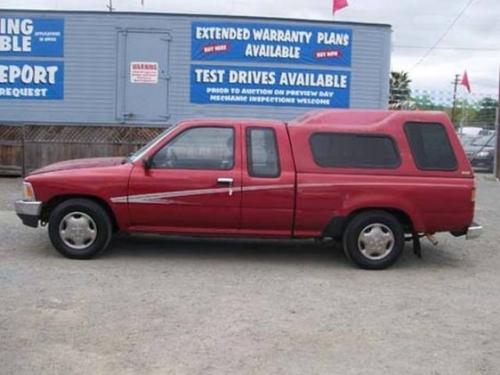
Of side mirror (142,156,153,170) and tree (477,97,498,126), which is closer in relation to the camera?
side mirror (142,156,153,170)

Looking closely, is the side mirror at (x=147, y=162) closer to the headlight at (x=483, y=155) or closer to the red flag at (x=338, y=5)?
the red flag at (x=338, y=5)

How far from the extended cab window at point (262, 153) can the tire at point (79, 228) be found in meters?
1.71

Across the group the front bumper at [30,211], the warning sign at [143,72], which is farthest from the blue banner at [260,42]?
the front bumper at [30,211]

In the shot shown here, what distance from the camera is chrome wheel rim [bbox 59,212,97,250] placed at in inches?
307

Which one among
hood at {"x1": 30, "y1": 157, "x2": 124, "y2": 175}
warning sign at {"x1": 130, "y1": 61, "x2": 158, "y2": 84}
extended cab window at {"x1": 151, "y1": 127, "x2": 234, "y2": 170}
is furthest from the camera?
warning sign at {"x1": 130, "y1": 61, "x2": 158, "y2": 84}

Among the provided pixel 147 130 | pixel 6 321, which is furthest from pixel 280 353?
pixel 147 130

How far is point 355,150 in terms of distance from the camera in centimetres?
791

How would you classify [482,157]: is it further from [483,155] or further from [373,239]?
[373,239]

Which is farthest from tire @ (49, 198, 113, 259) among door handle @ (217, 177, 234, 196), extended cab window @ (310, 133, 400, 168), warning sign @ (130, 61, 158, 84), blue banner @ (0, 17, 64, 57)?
blue banner @ (0, 17, 64, 57)

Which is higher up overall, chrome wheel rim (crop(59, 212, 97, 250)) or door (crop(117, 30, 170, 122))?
door (crop(117, 30, 170, 122))

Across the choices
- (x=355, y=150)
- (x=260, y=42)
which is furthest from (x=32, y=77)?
(x=355, y=150)

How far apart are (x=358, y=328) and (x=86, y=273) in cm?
298

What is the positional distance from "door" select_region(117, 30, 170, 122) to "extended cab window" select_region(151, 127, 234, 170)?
836cm

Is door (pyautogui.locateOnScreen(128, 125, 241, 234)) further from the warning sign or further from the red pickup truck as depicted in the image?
the warning sign
